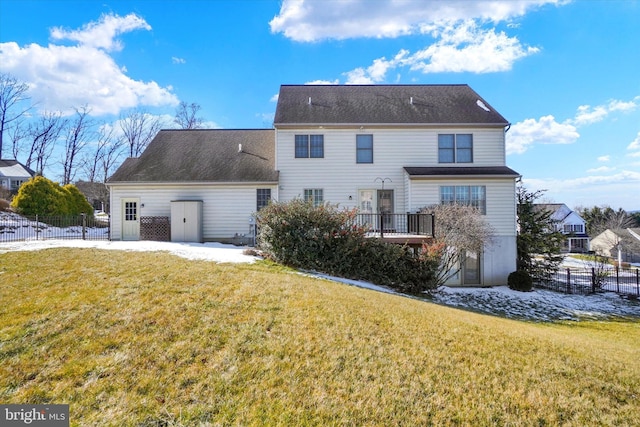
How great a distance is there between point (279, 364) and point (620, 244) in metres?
44.7

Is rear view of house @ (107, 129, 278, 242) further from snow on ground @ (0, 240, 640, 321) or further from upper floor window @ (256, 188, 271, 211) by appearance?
snow on ground @ (0, 240, 640, 321)

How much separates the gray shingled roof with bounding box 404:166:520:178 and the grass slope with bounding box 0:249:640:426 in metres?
10.5

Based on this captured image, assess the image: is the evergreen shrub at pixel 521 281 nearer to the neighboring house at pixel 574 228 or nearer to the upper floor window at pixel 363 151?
the upper floor window at pixel 363 151

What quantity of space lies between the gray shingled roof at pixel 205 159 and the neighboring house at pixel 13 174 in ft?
121

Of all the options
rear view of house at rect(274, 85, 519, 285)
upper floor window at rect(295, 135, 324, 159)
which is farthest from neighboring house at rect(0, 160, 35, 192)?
rear view of house at rect(274, 85, 519, 285)

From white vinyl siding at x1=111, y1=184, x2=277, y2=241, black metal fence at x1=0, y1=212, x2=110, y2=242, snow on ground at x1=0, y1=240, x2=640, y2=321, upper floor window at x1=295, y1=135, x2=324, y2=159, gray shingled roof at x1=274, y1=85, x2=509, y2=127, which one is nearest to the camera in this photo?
snow on ground at x1=0, y1=240, x2=640, y2=321

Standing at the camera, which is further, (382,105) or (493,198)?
(382,105)

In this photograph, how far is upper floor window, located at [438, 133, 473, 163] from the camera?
16.6 metres

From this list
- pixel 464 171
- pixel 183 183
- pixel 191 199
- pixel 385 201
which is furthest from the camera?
pixel 385 201

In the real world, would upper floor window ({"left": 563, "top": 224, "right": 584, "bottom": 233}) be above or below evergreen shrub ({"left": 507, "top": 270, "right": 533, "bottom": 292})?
above

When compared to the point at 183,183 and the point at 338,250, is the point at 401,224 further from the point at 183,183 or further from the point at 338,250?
the point at 183,183

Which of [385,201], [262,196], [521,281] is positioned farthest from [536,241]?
[262,196]

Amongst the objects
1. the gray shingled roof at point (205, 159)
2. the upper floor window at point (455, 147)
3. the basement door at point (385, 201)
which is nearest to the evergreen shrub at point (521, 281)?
the upper floor window at point (455, 147)

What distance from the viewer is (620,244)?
112ft
